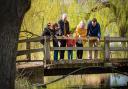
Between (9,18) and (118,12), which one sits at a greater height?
(118,12)

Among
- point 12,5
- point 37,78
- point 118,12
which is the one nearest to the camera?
point 12,5

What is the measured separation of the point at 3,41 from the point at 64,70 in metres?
8.71

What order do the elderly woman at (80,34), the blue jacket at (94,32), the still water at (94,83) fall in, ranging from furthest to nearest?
the still water at (94,83) → the blue jacket at (94,32) → the elderly woman at (80,34)

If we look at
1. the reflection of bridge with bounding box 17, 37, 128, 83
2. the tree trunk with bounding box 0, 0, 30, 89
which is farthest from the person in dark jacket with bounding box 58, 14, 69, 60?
the tree trunk with bounding box 0, 0, 30, 89

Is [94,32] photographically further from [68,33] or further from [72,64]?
[72,64]

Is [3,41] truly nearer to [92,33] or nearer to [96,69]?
[92,33]

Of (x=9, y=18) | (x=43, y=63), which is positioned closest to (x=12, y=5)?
(x=9, y=18)

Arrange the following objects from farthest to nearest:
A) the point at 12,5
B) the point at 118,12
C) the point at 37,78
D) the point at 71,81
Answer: the point at 71,81 → the point at 118,12 → the point at 37,78 → the point at 12,5

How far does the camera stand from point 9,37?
8.44 metres

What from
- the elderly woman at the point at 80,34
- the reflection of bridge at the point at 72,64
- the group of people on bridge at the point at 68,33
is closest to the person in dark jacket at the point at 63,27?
the group of people on bridge at the point at 68,33

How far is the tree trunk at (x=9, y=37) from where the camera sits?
27.2 ft

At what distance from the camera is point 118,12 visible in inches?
799

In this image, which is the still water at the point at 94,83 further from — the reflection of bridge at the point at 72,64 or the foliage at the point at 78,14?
the reflection of bridge at the point at 72,64

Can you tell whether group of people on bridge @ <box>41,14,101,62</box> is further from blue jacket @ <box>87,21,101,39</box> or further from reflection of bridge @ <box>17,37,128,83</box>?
reflection of bridge @ <box>17,37,128,83</box>
